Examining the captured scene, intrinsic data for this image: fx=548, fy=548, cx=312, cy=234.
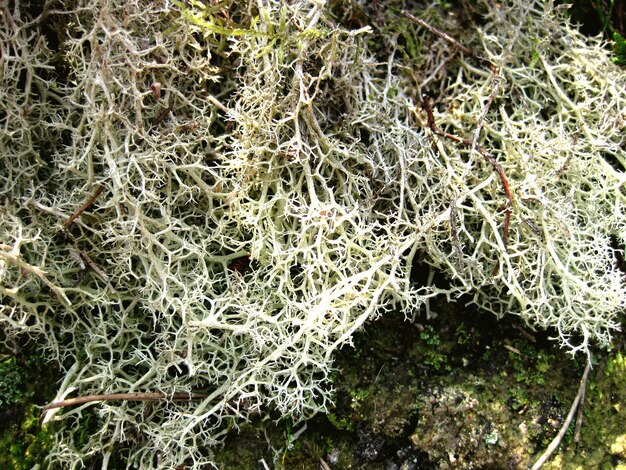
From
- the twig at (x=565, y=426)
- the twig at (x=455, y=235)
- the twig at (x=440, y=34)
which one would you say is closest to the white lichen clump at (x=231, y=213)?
the twig at (x=455, y=235)

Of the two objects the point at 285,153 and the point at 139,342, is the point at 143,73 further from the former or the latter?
the point at 139,342

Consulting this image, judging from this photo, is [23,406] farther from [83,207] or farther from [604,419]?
[604,419]

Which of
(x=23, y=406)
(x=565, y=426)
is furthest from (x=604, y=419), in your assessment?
(x=23, y=406)

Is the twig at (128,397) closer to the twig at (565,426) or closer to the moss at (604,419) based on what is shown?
the twig at (565,426)

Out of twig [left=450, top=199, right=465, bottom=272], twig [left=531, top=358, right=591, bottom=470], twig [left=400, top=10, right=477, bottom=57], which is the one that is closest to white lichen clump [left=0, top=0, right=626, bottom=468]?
twig [left=450, top=199, right=465, bottom=272]

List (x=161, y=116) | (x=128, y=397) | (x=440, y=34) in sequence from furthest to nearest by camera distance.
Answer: (x=440, y=34), (x=161, y=116), (x=128, y=397)

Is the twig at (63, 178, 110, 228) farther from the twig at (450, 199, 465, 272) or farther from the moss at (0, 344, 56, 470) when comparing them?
the twig at (450, 199, 465, 272)
